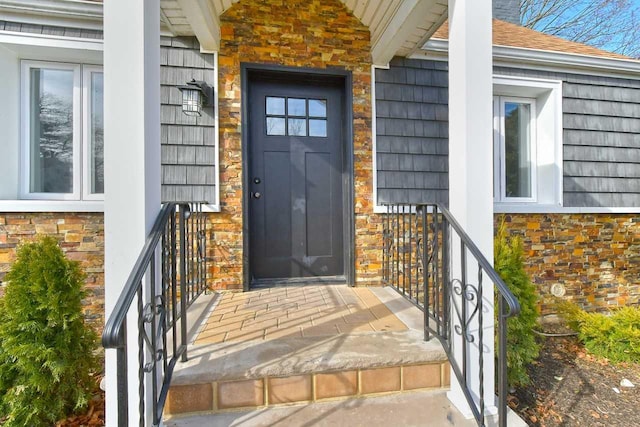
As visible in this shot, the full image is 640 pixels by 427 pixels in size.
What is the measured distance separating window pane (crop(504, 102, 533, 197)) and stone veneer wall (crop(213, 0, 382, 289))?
5.77 feet

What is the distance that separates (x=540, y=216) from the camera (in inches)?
130

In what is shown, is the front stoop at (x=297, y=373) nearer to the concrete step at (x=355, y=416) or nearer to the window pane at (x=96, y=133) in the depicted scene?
the concrete step at (x=355, y=416)

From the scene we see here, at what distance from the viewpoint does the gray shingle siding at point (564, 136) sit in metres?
2.96

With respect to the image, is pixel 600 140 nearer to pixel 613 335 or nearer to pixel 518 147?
pixel 518 147

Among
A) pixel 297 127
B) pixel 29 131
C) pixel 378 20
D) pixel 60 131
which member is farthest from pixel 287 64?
pixel 29 131

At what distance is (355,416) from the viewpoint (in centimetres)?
144

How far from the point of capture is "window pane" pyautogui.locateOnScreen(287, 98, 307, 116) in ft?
9.62

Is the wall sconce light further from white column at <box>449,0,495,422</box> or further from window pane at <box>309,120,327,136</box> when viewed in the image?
white column at <box>449,0,495,422</box>

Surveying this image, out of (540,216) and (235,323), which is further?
(540,216)

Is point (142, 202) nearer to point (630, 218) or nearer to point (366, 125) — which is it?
point (366, 125)

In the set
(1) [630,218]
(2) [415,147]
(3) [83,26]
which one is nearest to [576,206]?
(1) [630,218]

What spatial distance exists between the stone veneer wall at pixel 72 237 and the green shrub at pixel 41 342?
0.86 meters

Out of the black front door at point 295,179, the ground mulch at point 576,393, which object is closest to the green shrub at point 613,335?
the ground mulch at point 576,393

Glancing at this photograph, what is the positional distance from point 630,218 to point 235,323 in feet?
14.7
